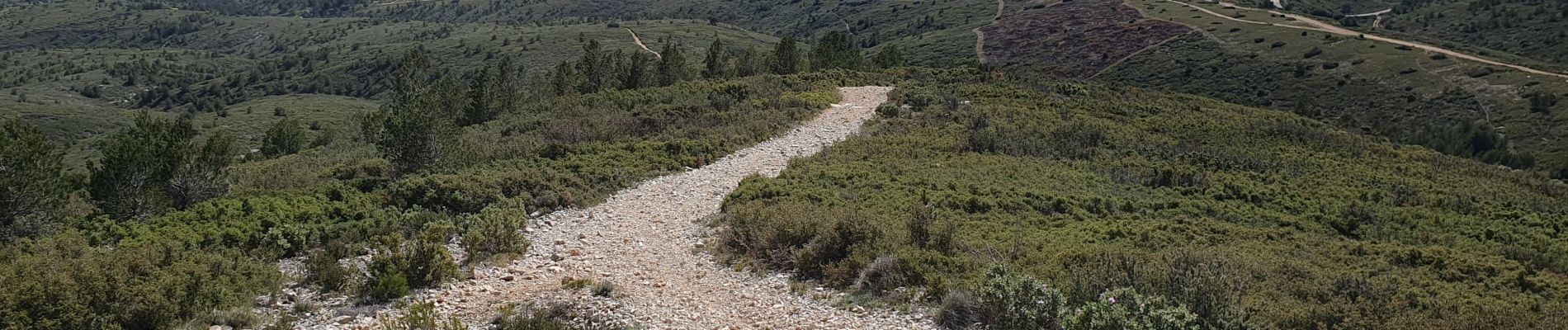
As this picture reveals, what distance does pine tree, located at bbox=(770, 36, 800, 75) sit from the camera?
5097 cm

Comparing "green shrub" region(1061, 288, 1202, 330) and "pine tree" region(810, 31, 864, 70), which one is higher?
"green shrub" region(1061, 288, 1202, 330)

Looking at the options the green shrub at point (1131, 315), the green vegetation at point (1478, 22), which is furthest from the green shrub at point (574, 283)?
the green vegetation at point (1478, 22)

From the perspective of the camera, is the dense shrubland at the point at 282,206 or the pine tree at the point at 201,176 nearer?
the dense shrubland at the point at 282,206

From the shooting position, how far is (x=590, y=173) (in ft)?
63.4

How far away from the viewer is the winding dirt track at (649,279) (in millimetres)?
10273

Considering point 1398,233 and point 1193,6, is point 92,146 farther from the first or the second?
point 1193,6

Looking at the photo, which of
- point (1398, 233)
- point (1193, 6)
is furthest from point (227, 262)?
point (1193, 6)

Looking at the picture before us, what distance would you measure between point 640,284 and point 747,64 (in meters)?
41.4

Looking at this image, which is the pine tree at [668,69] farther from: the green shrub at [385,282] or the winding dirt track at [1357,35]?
the winding dirt track at [1357,35]

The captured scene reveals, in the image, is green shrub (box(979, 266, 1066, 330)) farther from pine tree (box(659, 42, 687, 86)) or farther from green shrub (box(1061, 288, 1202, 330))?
pine tree (box(659, 42, 687, 86))

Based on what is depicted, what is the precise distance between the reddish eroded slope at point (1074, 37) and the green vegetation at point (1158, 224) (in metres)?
62.7

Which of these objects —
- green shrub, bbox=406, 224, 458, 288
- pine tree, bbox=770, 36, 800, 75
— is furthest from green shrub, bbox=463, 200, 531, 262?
pine tree, bbox=770, 36, 800, 75

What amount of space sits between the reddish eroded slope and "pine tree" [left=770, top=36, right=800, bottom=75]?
4637 centimetres

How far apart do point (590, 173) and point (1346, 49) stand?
93.5 metres
